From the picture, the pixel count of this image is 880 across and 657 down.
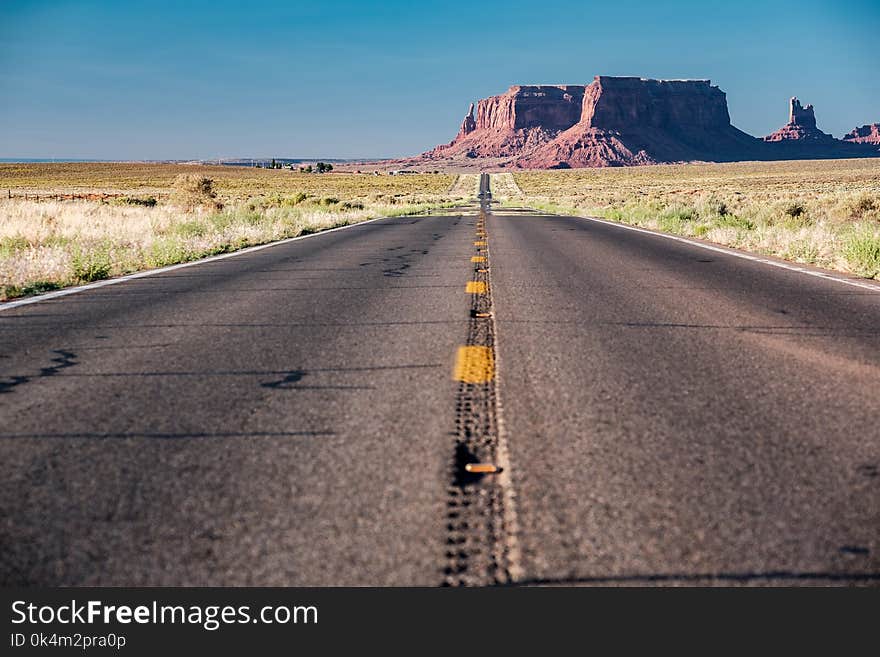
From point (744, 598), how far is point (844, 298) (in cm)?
709

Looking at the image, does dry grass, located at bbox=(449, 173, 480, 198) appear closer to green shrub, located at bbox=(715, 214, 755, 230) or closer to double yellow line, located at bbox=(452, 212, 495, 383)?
green shrub, located at bbox=(715, 214, 755, 230)

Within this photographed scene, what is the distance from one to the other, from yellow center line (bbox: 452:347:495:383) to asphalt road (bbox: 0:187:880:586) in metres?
0.04

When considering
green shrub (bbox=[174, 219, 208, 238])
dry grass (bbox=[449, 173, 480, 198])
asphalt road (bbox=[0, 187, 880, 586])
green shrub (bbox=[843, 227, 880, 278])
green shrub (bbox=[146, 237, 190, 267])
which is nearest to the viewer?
asphalt road (bbox=[0, 187, 880, 586])

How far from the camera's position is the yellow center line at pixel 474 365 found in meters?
4.62

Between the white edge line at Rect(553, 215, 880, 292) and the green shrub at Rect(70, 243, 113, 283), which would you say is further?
the green shrub at Rect(70, 243, 113, 283)

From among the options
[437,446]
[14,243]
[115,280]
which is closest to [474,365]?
[437,446]

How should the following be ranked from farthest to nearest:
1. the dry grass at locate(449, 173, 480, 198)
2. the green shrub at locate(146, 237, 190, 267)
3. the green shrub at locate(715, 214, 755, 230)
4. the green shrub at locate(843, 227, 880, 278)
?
the dry grass at locate(449, 173, 480, 198)
the green shrub at locate(715, 214, 755, 230)
the green shrub at locate(146, 237, 190, 267)
the green shrub at locate(843, 227, 880, 278)

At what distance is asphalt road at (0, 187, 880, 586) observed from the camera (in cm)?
237

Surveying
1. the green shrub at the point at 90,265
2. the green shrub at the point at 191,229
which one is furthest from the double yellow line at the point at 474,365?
the green shrub at the point at 191,229

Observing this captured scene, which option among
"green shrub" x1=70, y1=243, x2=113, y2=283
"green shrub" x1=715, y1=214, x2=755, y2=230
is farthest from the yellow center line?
"green shrub" x1=715, y1=214, x2=755, y2=230

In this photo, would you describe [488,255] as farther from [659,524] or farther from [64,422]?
[659,524]

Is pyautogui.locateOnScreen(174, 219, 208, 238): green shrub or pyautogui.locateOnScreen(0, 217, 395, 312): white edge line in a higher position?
pyautogui.locateOnScreen(174, 219, 208, 238): green shrub

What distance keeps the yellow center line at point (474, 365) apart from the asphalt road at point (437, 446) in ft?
0.14

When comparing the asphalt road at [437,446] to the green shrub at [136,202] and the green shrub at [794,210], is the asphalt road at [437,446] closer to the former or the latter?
the green shrub at [794,210]
